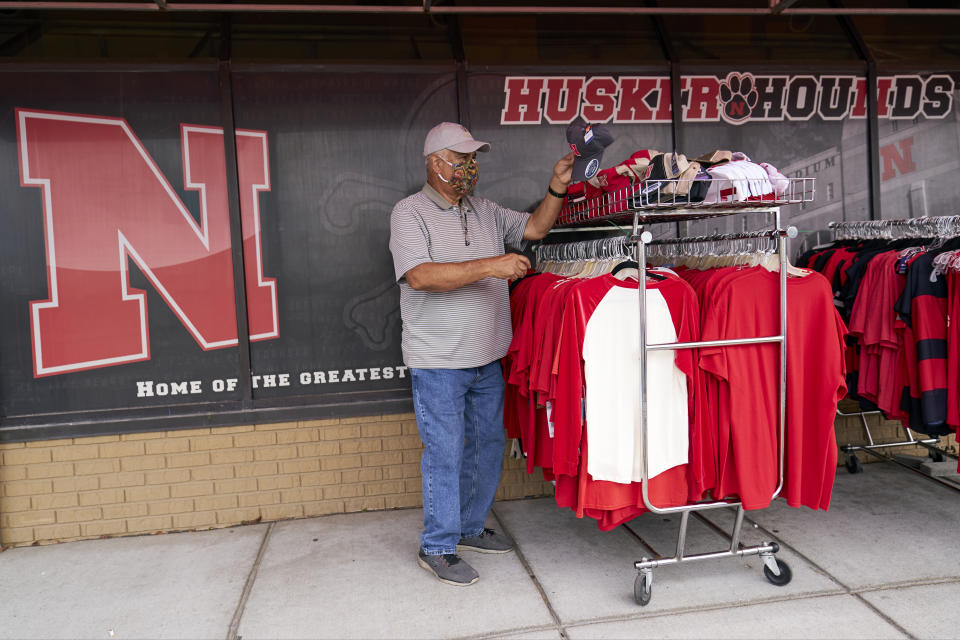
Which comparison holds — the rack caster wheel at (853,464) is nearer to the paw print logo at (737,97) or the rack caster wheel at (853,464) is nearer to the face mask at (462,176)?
the paw print logo at (737,97)

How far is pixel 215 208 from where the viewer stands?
430cm

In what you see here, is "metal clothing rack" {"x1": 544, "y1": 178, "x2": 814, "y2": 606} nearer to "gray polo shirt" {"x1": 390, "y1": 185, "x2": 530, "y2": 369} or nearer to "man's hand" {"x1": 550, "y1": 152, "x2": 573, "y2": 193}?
"man's hand" {"x1": 550, "y1": 152, "x2": 573, "y2": 193}

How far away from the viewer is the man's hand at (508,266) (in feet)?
10.6

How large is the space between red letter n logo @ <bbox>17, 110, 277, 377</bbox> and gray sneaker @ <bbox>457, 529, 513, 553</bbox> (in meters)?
1.81

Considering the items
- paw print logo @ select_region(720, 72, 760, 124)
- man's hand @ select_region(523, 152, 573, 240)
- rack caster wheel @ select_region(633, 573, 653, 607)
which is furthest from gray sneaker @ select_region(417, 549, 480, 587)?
paw print logo @ select_region(720, 72, 760, 124)

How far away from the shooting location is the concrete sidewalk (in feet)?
10.2

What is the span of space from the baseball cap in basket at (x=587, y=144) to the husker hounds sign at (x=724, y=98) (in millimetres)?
1436

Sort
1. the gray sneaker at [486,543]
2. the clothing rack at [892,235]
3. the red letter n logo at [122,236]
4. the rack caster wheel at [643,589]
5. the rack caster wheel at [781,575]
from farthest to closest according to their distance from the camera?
1. the red letter n logo at [122,236]
2. the clothing rack at [892,235]
3. the gray sneaker at [486,543]
4. the rack caster wheel at [781,575]
5. the rack caster wheel at [643,589]

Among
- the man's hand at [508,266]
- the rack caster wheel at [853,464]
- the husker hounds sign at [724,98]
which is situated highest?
the husker hounds sign at [724,98]

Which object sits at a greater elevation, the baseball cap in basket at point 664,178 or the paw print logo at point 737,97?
the paw print logo at point 737,97

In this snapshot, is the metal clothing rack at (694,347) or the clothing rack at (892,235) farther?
the clothing rack at (892,235)

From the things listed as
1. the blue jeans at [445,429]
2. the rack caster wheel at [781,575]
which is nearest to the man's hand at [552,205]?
the blue jeans at [445,429]

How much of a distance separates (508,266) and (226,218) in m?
2.00

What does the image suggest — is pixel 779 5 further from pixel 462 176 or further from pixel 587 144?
pixel 462 176
